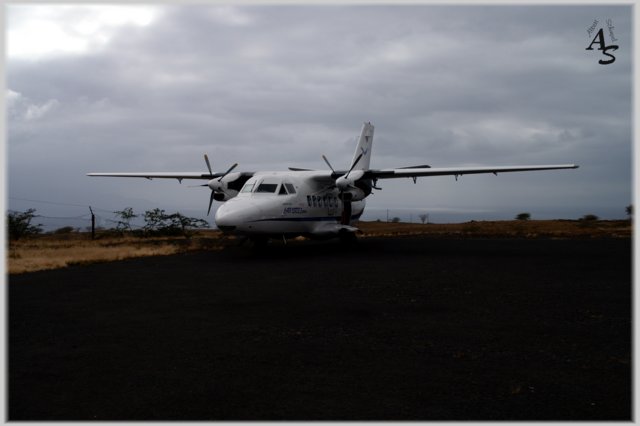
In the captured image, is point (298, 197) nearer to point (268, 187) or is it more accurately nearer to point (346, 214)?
point (268, 187)

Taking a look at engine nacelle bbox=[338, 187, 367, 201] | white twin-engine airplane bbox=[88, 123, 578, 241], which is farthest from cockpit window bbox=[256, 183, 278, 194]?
Result: engine nacelle bbox=[338, 187, 367, 201]

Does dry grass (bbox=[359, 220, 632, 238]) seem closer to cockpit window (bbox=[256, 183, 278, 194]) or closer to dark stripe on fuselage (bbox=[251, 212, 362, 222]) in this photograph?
dark stripe on fuselage (bbox=[251, 212, 362, 222])

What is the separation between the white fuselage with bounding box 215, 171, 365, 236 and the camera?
17969 mm

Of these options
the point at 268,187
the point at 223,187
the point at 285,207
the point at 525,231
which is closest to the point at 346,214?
the point at 285,207

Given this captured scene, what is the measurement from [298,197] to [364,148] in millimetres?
8229

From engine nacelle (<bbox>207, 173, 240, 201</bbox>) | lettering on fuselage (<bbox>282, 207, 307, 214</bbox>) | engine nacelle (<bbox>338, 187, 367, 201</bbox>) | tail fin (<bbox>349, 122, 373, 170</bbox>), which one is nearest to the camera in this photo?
lettering on fuselage (<bbox>282, 207, 307, 214</bbox>)

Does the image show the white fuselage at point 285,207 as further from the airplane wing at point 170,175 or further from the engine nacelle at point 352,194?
the airplane wing at point 170,175

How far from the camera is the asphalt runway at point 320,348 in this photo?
4.57 metres

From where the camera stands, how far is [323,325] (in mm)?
7750

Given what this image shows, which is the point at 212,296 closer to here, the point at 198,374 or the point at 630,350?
the point at 198,374

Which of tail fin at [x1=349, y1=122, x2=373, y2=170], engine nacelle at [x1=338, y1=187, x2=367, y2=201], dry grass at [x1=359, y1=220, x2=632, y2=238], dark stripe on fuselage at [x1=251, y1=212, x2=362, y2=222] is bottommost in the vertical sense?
dry grass at [x1=359, y1=220, x2=632, y2=238]

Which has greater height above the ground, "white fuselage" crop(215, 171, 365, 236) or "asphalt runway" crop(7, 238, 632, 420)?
"white fuselage" crop(215, 171, 365, 236)

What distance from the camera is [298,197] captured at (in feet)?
68.8

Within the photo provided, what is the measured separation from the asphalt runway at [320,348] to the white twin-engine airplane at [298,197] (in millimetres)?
5696
